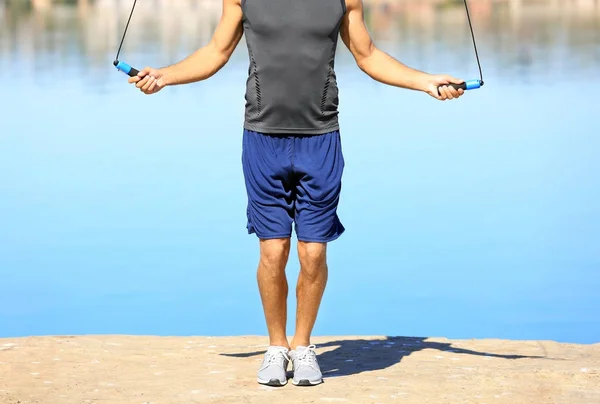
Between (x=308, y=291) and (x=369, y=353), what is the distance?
3.22 ft

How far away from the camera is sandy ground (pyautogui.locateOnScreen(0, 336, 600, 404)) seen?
6074 millimetres

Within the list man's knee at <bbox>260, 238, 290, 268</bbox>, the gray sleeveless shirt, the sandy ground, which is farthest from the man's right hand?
the sandy ground

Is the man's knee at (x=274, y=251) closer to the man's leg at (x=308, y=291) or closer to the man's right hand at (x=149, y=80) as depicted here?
the man's leg at (x=308, y=291)

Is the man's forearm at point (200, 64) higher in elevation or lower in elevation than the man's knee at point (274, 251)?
higher

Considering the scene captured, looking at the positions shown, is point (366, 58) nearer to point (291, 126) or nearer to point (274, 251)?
point (291, 126)

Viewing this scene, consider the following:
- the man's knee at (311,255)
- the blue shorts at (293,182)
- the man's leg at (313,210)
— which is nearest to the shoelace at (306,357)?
the man's leg at (313,210)

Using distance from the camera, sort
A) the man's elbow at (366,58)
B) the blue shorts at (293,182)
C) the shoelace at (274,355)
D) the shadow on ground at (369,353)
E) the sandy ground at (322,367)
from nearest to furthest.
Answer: the sandy ground at (322,367) < the blue shorts at (293,182) < the shoelace at (274,355) < the man's elbow at (366,58) < the shadow on ground at (369,353)

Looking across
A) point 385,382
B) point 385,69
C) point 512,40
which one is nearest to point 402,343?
point 385,382

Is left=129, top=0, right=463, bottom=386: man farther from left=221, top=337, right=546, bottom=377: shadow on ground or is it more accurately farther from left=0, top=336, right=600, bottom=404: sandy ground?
left=221, top=337, right=546, bottom=377: shadow on ground

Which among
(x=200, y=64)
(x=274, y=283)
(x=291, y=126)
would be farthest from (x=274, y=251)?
(x=200, y=64)

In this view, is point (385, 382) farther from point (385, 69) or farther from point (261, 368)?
point (385, 69)

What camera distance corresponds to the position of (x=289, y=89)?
6.19 m

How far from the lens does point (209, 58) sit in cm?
646

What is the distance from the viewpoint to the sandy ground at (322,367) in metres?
6.07
